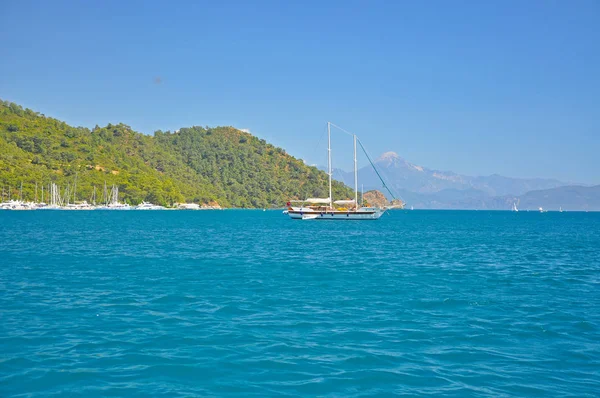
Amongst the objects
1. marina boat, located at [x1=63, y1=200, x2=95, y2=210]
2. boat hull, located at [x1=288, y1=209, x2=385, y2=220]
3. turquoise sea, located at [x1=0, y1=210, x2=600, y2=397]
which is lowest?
turquoise sea, located at [x1=0, y1=210, x2=600, y2=397]

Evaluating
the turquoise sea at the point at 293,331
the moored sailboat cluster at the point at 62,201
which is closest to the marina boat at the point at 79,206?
the moored sailboat cluster at the point at 62,201

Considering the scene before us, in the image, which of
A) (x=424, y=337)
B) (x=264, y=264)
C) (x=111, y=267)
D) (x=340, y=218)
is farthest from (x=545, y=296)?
(x=340, y=218)

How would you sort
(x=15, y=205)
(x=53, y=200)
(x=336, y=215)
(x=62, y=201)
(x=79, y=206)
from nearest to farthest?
(x=336, y=215) → (x=15, y=205) → (x=79, y=206) → (x=53, y=200) → (x=62, y=201)

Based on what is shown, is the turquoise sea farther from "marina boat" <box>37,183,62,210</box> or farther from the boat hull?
"marina boat" <box>37,183,62,210</box>

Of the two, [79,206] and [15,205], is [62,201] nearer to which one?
[79,206]

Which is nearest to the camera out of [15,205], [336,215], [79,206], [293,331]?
[293,331]

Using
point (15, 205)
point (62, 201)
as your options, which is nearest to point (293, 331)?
point (15, 205)

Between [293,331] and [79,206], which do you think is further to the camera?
[79,206]

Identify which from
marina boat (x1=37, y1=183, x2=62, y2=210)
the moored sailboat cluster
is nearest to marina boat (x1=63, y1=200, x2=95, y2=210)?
the moored sailboat cluster

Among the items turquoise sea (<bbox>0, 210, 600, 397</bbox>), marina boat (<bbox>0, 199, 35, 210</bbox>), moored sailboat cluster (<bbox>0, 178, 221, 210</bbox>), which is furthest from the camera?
moored sailboat cluster (<bbox>0, 178, 221, 210</bbox>)

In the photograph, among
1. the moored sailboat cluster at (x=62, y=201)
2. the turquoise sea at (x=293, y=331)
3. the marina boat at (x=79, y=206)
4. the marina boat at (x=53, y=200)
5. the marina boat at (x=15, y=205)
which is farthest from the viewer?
the marina boat at (x=79, y=206)

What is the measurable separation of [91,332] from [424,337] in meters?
9.88

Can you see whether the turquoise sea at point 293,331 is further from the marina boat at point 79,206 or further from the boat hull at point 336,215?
the marina boat at point 79,206

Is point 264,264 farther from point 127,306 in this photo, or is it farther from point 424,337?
point 424,337
